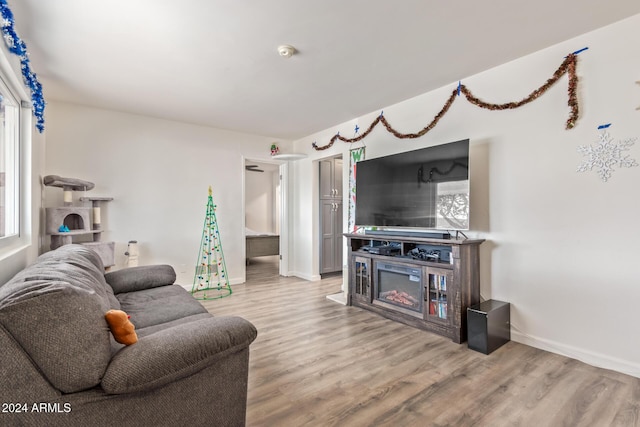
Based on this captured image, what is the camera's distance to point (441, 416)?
5.53ft

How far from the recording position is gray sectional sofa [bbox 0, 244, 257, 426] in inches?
36.9

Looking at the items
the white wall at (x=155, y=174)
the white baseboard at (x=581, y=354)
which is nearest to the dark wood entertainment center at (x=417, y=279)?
the white baseboard at (x=581, y=354)

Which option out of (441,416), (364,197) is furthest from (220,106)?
(441,416)

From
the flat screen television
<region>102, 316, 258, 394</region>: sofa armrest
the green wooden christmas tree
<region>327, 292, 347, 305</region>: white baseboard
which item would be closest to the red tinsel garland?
the flat screen television

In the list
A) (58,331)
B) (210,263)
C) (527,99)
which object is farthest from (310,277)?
(58,331)

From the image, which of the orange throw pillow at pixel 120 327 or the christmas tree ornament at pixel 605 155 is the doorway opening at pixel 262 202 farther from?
the orange throw pillow at pixel 120 327

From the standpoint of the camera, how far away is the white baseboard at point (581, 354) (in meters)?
2.11

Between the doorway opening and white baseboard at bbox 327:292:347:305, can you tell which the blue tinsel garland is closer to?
white baseboard at bbox 327:292:347:305

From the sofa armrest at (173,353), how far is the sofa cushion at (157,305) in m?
0.76

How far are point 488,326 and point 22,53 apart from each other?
398cm

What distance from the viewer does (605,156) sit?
223 centimetres

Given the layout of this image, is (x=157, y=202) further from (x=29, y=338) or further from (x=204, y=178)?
(x=29, y=338)

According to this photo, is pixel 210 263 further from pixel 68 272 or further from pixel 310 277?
pixel 68 272

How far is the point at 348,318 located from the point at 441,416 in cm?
165
